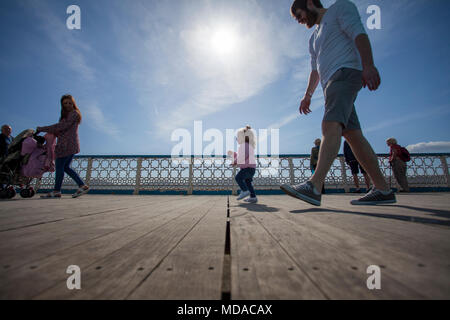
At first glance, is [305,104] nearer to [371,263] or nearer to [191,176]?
[371,263]

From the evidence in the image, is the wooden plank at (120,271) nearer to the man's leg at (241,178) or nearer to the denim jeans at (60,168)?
the man's leg at (241,178)

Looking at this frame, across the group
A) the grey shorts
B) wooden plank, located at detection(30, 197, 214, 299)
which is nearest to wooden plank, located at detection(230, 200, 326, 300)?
wooden plank, located at detection(30, 197, 214, 299)

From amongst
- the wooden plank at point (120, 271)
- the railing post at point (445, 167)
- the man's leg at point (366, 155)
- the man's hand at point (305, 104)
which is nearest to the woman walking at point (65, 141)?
the wooden plank at point (120, 271)

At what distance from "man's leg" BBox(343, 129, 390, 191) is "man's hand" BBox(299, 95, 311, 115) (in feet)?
2.14

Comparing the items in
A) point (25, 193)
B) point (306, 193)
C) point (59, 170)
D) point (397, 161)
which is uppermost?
point (397, 161)

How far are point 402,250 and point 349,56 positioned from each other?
1768 millimetres

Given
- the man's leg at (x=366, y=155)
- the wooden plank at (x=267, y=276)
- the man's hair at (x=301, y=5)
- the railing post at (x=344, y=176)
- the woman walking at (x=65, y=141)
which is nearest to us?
the wooden plank at (x=267, y=276)

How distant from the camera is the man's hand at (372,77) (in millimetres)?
1573

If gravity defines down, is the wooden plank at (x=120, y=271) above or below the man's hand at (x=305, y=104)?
below

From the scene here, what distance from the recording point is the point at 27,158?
10.9 feet

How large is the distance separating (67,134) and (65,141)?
14 cm

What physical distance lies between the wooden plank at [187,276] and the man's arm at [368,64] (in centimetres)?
184

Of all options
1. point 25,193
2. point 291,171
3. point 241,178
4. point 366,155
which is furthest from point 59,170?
point 291,171

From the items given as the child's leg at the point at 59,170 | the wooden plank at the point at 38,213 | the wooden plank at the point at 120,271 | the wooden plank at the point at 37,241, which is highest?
the child's leg at the point at 59,170
